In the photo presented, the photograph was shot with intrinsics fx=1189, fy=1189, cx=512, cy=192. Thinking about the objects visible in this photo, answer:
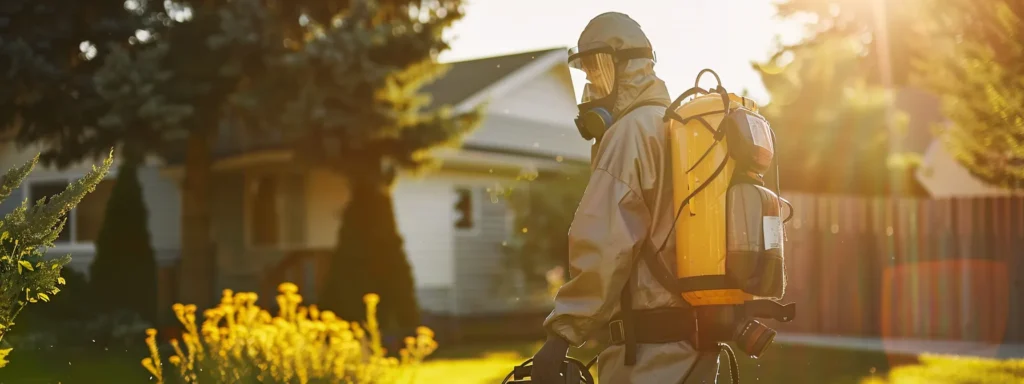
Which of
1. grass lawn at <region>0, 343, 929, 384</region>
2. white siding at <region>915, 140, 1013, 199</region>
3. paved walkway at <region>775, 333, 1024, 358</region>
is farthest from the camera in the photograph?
white siding at <region>915, 140, 1013, 199</region>

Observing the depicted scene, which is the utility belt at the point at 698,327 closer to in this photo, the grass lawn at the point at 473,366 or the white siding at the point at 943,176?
the grass lawn at the point at 473,366

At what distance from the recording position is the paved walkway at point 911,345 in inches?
512

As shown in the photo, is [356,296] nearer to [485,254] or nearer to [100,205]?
[485,254]

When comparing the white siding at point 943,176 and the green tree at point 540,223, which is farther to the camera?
the white siding at point 943,176

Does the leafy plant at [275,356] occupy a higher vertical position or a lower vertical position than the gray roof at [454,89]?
lower

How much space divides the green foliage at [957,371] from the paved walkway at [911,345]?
579 mm

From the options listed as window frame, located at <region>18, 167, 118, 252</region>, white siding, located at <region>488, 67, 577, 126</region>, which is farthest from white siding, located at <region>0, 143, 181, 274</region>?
white siding, located at <region>488, 67, 577, 126</region>

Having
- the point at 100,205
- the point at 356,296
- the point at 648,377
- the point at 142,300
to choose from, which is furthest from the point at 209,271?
the point at 648,377

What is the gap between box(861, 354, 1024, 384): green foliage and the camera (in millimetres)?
10570

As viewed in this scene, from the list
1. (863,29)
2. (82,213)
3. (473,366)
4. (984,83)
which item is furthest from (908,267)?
(863,29)

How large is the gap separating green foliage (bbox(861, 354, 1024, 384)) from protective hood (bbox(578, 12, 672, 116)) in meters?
7.47

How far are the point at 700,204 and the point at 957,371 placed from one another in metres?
8.53

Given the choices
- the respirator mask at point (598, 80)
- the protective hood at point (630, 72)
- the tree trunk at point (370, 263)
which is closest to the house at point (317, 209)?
the tree trunk at point (370, 263)

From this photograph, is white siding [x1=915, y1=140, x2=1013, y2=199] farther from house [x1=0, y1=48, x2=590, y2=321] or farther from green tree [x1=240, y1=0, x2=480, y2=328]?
green tree [x1=240, y1=0, x2=480, y2=328]
